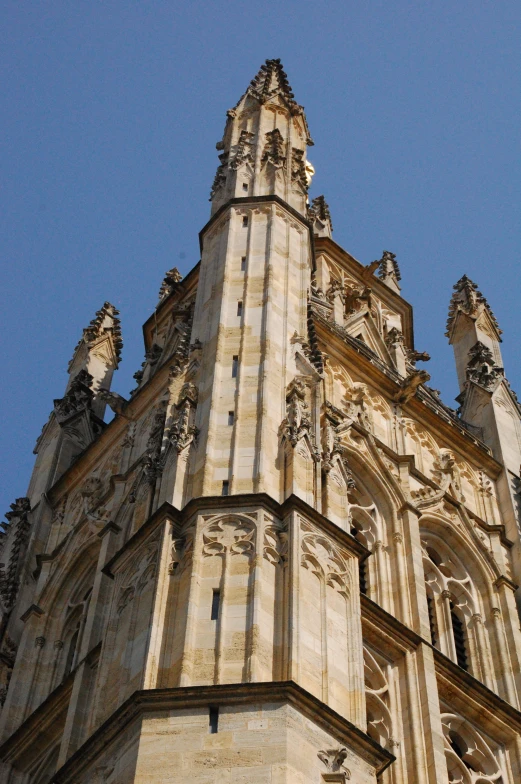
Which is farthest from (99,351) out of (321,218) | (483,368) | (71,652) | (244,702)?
(244,702)

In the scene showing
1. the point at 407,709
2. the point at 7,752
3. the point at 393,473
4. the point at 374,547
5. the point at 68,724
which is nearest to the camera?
the point at 68,724

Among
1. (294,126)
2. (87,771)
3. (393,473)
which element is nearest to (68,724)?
(87,771)

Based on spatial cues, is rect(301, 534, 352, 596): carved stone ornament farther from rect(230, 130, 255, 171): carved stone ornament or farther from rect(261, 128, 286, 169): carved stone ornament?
rect(230, 130, 255, 171): carved stone ornament

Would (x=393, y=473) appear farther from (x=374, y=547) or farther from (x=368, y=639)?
(x=368, y=639)

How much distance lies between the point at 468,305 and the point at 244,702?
24.8 m

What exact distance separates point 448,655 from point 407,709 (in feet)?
10.7

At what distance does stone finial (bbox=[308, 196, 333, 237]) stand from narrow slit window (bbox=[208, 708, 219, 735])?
998 inches

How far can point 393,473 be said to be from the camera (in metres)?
31.9

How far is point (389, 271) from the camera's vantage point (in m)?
46.7

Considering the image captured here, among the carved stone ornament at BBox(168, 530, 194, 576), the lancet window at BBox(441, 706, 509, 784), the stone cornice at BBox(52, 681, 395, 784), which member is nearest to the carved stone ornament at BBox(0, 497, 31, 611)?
the lancet window at BBox(441, 706, 509, 784)

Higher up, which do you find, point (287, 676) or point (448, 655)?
point (448, 655)

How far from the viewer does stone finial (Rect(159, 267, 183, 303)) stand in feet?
136

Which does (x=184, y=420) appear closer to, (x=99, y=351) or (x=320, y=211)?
(x=99, y=351)

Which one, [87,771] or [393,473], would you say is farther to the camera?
[393,473]
